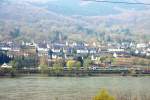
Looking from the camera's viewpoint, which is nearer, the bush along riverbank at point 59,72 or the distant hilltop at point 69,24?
the bush along riverbank at point 59,72

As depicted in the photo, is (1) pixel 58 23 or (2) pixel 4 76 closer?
(2) pixel 4 76

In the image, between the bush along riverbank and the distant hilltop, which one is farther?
the distant hilltop

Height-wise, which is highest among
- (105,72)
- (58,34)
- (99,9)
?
(99,9)

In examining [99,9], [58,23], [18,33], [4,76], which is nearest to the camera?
[4,76]

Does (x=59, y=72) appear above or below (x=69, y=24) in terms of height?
below

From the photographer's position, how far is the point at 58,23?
220 ft

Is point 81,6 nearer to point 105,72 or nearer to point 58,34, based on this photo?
point 58,34

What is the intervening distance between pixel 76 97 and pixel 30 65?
50.8 feet

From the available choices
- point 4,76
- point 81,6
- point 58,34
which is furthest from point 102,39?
point 81,6

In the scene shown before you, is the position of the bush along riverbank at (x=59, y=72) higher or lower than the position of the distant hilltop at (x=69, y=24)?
lower

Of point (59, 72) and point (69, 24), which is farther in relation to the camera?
point (69, 24)

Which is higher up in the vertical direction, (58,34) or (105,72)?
(58,34)

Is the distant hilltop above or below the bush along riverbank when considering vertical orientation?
above

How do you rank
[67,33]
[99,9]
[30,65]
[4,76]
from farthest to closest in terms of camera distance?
1. [99,9]
2. [67,33]
3. [30,65]
4. [4,76]
